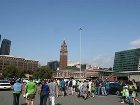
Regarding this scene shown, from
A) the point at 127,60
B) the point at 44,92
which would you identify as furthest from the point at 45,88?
the point at 127,60

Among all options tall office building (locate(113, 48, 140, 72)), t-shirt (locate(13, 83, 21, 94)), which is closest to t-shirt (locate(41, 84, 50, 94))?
t-shirt (locate(13, 83, 21, 94))

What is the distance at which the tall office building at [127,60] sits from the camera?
139750mm

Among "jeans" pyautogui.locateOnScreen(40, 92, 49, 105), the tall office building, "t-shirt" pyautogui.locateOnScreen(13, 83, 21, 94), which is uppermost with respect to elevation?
the tall office building

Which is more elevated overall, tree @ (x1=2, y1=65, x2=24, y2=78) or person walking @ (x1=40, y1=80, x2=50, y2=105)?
tree @ (x1=2, y1=65, x2=24, y2=78)

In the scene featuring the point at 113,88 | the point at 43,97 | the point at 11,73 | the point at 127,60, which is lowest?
the point at 43,97

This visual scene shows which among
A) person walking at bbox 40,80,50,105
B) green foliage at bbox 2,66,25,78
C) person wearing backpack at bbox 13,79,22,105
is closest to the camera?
person walking at bbox 40,80,50,105

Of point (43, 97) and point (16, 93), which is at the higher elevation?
point (16, 93)

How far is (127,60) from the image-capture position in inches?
5866

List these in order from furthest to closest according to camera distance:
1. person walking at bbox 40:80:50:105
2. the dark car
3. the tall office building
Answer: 1. the tall office building
2. the dark car
3. person walking at bbox 40:80:50:105

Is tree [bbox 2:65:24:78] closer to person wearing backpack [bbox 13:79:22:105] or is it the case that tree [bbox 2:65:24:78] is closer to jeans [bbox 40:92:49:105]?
person wearing backpack [bbox 13:79:22:105]

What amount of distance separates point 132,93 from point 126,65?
133078mm

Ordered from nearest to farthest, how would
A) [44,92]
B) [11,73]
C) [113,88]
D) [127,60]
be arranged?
1. [44,92]
2. [113,88]
3. [127,60]
4. [11,73]

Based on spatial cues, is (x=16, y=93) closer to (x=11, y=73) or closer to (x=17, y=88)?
(x=17, y=88)

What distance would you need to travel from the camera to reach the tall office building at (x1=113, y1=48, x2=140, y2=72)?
13975 cm
